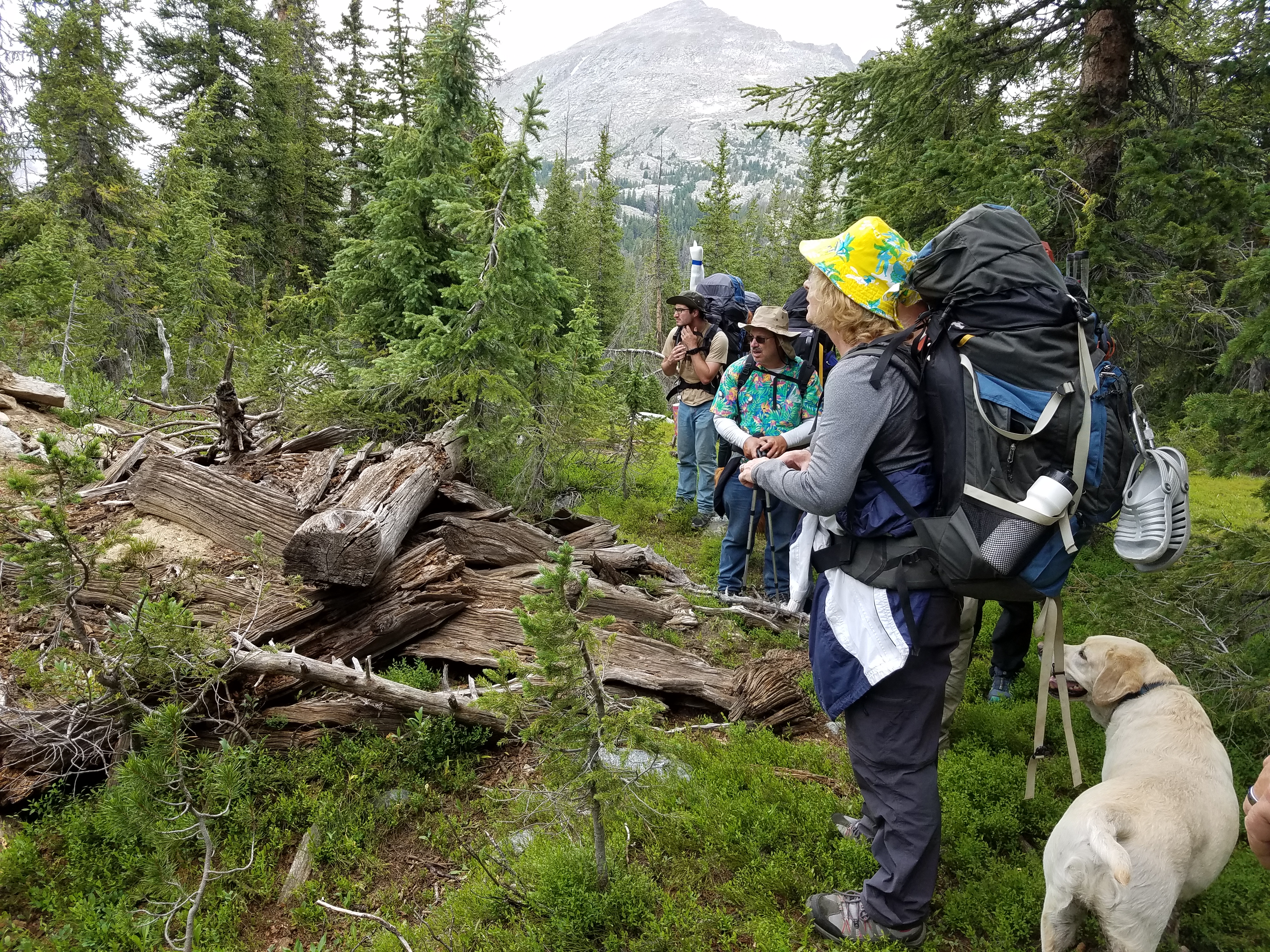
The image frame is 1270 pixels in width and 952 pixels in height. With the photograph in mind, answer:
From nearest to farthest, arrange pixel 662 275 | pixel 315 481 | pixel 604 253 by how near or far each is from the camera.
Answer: pixel 315 481, pixel 604 253, pixel 662 275

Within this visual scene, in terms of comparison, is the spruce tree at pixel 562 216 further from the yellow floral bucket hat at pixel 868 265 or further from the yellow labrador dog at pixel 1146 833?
the yellow labrador dog at pixel 1146 833

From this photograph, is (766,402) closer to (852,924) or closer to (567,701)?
(567,701)

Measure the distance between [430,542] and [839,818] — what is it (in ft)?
11.8

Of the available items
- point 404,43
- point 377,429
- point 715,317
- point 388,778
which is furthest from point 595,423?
point 404,43

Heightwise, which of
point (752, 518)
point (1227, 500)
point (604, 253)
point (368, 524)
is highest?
point (604, 253)

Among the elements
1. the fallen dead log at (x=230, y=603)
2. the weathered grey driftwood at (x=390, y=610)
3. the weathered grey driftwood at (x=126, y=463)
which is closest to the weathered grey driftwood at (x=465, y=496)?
the weathered grey driftwood at (x=390, y=610)

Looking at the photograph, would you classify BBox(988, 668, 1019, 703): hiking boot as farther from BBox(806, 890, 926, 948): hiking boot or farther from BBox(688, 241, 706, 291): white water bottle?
BBox(688, 241, 706, 291): white water bottle

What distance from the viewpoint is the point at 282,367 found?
8625 millimetres

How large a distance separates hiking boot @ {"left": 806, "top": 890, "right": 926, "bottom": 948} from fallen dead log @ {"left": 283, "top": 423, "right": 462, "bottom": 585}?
3.51m

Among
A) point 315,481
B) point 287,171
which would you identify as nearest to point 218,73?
point 287,171

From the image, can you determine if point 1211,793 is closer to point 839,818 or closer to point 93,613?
point 839,818

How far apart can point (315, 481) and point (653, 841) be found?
14.2 feet

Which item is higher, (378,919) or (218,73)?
(218,73)

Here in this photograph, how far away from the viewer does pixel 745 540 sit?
22.0ft
